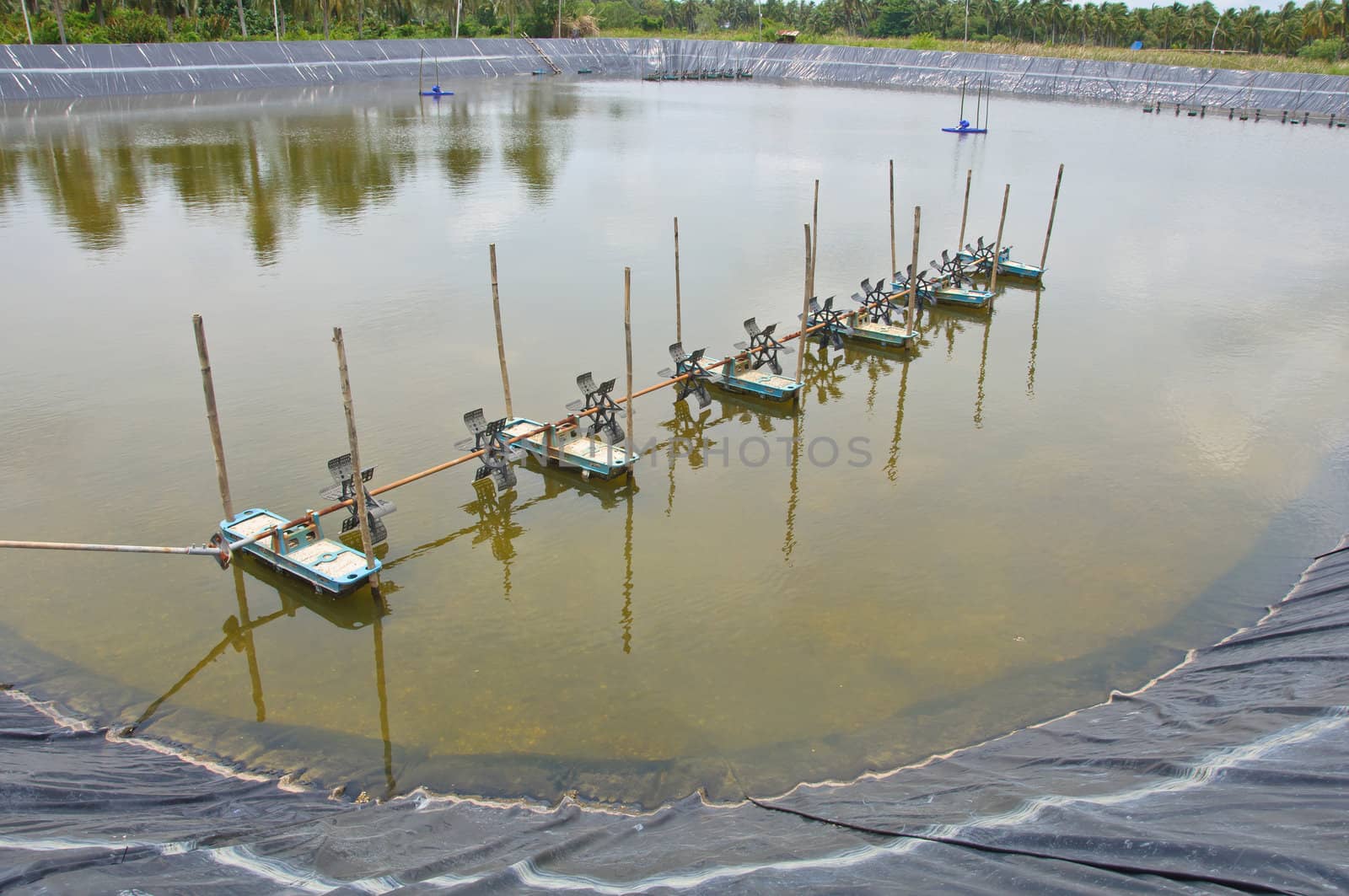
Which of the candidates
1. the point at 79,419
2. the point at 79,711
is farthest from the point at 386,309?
the point at 79,711

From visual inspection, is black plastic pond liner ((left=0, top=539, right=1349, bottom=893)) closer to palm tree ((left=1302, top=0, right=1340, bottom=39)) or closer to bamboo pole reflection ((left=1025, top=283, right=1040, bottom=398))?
bamboo pole reflection ((left=1025, top=283, right=1040, bottom=398))

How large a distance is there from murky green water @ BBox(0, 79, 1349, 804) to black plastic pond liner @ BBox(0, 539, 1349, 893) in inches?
36.3

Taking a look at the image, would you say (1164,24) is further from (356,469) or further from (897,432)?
(356,469)

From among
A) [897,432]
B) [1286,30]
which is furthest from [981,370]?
[1286,30]

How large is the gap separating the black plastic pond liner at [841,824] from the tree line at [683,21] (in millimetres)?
51825

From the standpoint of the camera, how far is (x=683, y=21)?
325 feet

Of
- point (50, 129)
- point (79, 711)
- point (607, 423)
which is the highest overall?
point (50, 129)

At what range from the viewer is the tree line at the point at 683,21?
169 ft

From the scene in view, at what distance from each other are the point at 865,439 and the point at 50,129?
37263 millimetres

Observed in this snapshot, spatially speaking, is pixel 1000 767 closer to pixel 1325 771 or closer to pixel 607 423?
pixel 1325 771

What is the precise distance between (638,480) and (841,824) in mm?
7181

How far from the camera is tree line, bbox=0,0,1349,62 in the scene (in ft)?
169

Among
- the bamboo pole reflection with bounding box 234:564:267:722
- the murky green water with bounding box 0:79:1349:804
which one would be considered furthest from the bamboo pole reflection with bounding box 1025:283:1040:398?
the bamboo pole reflection with bounding box 234:564:267:722

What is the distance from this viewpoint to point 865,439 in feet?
46.3
